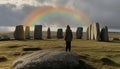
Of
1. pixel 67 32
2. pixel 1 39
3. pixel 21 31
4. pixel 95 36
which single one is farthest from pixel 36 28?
pixel 67 32

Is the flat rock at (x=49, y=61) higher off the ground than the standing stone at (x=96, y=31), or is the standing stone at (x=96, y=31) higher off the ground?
the standing stone at (x=96, y=31)

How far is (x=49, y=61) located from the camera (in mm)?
28547

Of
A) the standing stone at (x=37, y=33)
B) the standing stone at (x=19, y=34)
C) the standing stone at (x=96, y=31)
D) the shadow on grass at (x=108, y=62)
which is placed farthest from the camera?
the standing stone at (x=37, y=33)

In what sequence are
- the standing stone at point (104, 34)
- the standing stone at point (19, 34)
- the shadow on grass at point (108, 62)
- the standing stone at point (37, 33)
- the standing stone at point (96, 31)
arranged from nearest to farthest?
the shadow on grass at point (108, 62) → the standing stone at point (104, 34) → the standing stone at point (96, 31) → the standing stone at point (19, 34) → the standing stone at point (37, 33)

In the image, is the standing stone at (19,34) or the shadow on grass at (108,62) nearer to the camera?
the shadow on grass at (108,62)

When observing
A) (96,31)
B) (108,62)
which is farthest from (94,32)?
(108,62)

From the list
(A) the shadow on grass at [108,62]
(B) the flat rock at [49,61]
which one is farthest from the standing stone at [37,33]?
(B) the flat rock at [49,61]

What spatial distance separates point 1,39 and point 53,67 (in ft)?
120

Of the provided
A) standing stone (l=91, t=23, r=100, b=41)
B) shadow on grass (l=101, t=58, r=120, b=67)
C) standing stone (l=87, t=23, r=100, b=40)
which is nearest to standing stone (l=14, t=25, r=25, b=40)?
standing stone (l=87, t=23, r=100, b=40)

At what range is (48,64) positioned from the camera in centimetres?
2841

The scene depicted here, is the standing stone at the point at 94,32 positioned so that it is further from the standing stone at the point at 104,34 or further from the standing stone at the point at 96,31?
the standing stone at the point at 104,34

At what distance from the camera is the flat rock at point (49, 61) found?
28328 millimetres

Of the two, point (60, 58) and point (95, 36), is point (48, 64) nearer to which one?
point (60, 58)

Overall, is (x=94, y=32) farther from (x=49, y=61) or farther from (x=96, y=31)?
(x=49, y=61)
